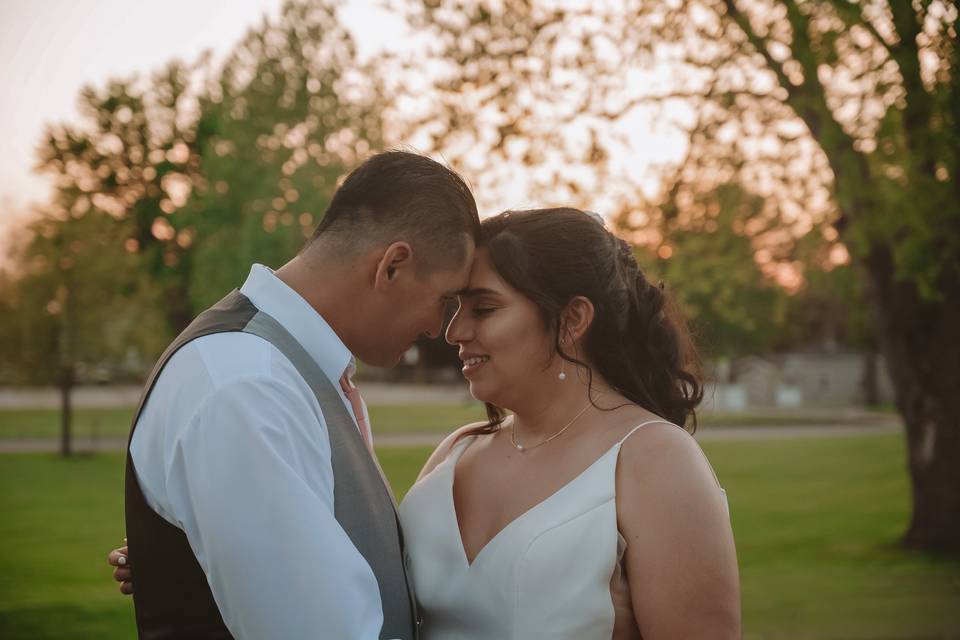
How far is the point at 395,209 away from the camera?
114 inches

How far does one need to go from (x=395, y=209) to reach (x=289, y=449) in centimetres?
90

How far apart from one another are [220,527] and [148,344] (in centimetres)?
2730

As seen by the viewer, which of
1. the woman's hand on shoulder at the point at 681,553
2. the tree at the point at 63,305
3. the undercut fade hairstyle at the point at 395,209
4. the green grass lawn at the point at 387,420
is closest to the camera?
the undercut fade hairstyle at the point at 395,209

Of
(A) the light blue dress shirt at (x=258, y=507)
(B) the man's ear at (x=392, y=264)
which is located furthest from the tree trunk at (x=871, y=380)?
(A) the light blue dress shirt at (x=258, y=507)

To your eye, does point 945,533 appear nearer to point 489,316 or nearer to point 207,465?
point 489,316

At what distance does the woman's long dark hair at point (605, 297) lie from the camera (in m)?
3.57

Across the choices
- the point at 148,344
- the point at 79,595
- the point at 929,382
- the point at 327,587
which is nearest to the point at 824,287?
the point at 929,382

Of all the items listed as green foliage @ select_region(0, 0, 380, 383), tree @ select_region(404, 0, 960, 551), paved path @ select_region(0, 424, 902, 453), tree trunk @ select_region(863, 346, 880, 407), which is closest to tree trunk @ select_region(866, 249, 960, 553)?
tree @ select_region(404, 0, 960, 551)

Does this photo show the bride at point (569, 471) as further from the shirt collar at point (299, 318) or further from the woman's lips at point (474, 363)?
the shirt collar at point (299, 318)

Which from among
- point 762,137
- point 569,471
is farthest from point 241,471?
point 762,137

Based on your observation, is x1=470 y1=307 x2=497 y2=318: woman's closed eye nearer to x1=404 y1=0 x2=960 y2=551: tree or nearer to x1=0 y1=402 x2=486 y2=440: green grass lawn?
x1=404 y1=0 x2=960 y2=551: tree

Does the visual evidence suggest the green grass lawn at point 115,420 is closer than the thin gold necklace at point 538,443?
No

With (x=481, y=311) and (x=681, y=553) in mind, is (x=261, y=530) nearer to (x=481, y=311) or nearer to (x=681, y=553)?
(x=681, y=553)

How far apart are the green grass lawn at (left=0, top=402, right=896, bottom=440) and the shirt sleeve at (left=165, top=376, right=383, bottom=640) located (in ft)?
80.1
